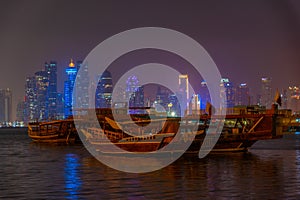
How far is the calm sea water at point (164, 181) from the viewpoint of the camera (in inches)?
1492

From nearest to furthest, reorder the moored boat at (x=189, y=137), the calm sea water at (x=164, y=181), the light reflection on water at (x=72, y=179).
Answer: the calm sea water at (x=164, y=181) < the light reflection on water at (x=72, y=179) < the moored boat at (x=189, y=137)

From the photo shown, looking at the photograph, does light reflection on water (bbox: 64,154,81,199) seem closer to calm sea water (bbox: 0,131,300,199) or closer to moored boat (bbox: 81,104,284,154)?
calm sea water (bbox: 0,131,300,199)

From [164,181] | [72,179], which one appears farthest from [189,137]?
[164,181]

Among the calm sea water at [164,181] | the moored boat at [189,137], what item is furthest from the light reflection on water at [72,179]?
the moored boat at [189,137]

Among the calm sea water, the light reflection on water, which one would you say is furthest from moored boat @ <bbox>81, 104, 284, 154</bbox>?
the light reflection on water

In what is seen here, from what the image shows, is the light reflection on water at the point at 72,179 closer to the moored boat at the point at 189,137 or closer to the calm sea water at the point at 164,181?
the calm sea water at the point at 164,181

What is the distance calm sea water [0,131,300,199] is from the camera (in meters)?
37.9

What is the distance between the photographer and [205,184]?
140ft

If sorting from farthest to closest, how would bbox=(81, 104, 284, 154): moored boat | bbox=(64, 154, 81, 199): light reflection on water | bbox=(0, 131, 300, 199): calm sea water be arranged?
bbox=(81, 104, 284, 154): moored boat → bbox=(64, 154, 81, 199): light reflection on water → bbox=(0, 131, 300, 199): calm sea water

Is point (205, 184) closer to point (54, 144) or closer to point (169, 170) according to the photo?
point (169, 170)

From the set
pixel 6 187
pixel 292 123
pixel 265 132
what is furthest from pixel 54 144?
pixel 292 123

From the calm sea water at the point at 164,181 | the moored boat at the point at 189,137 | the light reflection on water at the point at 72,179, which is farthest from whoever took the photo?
the moored boat at the point at 189,137

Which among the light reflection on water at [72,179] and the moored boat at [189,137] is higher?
the moored boat at [189,137]

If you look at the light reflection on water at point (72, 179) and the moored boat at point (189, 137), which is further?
the moored boat at point (189, 137)
